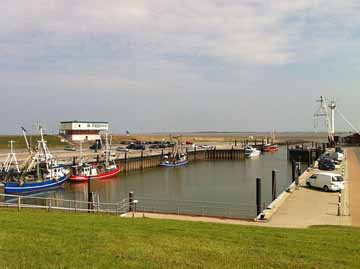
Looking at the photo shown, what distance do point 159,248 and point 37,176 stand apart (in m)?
52.4

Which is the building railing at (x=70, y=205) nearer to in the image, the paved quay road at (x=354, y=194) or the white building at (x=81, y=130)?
the paved quay road at (x=354, y=194)

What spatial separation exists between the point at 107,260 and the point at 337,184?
3336 centimetres

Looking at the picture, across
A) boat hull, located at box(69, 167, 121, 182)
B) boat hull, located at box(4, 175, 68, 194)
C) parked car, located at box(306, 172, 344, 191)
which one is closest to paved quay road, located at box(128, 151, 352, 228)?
parked car, located at box(306, 172, 344, 191)

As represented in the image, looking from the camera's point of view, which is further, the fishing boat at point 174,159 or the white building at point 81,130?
the white building at point 81,130

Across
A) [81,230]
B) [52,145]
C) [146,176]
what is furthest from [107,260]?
[52,145]

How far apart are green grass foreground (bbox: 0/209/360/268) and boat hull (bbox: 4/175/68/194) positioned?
4271cm

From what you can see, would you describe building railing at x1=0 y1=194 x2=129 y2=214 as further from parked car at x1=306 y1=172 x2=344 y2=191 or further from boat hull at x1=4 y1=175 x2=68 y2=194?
parked car at x1=306 y1=172 x2=344 y2=191

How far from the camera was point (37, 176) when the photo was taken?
5997cm

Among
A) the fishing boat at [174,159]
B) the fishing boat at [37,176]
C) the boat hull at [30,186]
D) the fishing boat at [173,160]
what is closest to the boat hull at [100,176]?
the fishing boat at [37,176]

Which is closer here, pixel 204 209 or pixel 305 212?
pixel 305 212

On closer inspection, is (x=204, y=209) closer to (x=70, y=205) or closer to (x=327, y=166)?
(x=70, y=205)

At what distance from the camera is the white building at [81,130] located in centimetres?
12706

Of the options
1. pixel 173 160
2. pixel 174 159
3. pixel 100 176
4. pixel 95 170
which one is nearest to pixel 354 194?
pixel 100 176

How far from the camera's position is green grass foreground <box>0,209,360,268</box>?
9.80 meters
